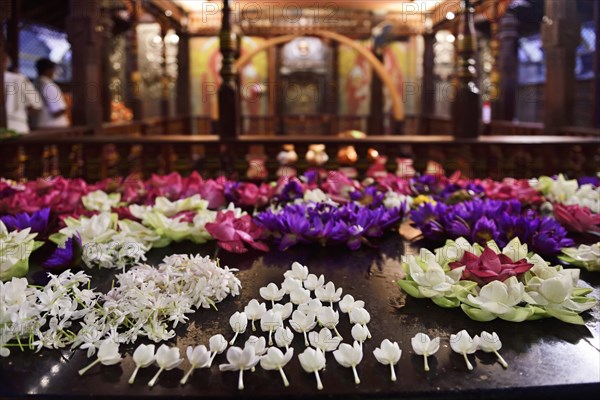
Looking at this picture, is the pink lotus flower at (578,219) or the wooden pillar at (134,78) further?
the wooden pillar at (134,78)

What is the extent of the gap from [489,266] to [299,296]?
365 millimetres

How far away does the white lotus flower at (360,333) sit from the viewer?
989 millimetres

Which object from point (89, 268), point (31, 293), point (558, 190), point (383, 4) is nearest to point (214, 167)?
point (558, 190)

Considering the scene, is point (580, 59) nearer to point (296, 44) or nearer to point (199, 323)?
point (296, 44)

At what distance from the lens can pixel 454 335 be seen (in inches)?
39.8

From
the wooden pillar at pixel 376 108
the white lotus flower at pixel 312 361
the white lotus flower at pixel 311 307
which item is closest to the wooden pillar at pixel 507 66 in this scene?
the wooden pillar at pixel 376 108

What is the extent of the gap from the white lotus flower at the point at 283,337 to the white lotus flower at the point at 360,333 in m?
0.10

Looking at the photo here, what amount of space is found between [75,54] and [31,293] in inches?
240

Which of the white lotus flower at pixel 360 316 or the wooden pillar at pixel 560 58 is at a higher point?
the wooden pillar at pixel 560 58

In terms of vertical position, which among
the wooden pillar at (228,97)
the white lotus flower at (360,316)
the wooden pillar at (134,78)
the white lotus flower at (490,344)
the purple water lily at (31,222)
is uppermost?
the wooden pillar at (134,78)

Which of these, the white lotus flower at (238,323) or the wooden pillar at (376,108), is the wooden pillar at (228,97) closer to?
the white lotus flower at (238,323)

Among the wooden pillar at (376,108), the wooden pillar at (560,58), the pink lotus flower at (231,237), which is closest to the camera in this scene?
the pink lotus flower at (231,237)

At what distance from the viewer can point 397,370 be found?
90 centimetres

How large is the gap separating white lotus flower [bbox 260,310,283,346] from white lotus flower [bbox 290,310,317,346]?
0.08ft
